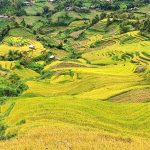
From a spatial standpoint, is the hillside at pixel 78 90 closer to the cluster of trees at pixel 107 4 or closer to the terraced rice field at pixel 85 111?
the terraced rice field at pixel 85 111

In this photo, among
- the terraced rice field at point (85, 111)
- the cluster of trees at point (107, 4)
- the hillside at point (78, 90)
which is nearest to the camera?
the terraced rice field at point (85, 111)

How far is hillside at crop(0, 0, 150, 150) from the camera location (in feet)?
41.3

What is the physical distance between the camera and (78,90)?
21656 mm

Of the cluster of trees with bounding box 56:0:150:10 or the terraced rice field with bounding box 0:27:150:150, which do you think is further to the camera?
the cluster of trees with bounding box 56:0:150:10

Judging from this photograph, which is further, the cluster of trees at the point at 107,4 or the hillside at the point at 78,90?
the cluster of trees at the point at 107,4

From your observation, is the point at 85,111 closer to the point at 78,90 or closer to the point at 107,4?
the point at 78,90

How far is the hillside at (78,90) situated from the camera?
12.6 meters

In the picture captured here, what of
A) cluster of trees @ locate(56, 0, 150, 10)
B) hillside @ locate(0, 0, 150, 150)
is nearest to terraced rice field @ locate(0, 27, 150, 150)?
hillside @ locate(0, 0, 150, 150)

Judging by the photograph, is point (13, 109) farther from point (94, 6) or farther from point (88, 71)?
point (94, 6)

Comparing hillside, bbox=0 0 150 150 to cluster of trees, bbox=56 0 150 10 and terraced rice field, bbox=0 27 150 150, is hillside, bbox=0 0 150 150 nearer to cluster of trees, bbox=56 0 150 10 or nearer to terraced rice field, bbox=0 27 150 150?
terraced rice field, bbox=0 27 150 150

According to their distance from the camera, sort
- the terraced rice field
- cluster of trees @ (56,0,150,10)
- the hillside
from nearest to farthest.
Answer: the terraced rice field → the hillside → cluster of trees @ (56,0,150,10)

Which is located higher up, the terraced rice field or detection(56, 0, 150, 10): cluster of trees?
the terraced rice field

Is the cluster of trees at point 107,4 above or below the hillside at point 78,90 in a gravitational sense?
below

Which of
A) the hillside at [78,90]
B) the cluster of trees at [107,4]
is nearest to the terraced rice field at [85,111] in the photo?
the hillside at [78,90]
